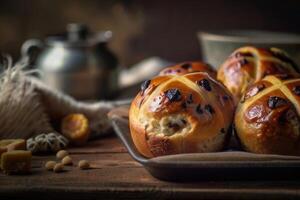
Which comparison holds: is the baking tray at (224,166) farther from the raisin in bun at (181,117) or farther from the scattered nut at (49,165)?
the scattered nut at (49,165)

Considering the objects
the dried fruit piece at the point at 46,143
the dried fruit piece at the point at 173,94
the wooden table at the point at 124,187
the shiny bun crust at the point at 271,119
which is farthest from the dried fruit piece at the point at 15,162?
the shiny bun crust at the point at 271,119

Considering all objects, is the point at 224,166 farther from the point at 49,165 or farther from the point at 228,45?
the point at 228,45

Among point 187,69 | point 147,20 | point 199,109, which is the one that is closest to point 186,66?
point 187,69

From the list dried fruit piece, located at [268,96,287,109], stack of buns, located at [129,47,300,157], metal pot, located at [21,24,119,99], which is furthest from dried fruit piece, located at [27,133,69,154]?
metal pot, located at [21,24,119,99]

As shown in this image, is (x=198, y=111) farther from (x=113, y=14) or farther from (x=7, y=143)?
(x=113, y=14)

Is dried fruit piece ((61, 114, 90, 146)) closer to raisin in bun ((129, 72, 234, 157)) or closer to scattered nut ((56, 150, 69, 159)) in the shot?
scattered nut ((56, 150, 69, 159))

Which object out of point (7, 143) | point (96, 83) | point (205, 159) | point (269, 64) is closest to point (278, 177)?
point (205, 159)
